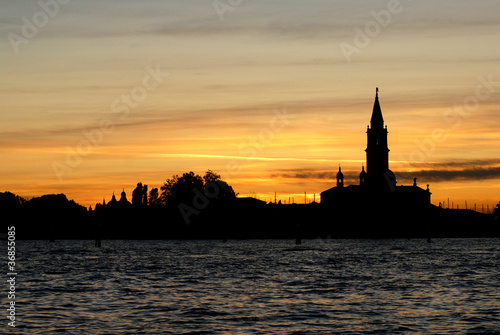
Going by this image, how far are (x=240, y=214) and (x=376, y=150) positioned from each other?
Answer: 29685 mm

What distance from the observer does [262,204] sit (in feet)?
584

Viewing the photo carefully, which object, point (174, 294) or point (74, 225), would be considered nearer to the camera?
point (174, 294)

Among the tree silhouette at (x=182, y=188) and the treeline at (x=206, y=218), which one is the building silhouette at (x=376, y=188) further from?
the tree silhouette at (x=182, y=188)

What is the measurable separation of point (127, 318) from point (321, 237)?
479 ft

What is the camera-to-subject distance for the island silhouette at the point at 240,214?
167 metres

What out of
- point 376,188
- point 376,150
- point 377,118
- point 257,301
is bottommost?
point 257,301

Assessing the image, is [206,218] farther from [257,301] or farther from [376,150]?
[257,301]

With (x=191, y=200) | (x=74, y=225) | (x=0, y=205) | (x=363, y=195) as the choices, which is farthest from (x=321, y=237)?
(x=0, y=205)

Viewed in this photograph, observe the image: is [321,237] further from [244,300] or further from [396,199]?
[244,300]

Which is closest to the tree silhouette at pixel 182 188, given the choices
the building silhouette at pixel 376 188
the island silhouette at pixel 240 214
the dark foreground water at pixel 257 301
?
the island silhouette at pixel 240 214

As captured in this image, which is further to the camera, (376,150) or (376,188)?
(376,188)

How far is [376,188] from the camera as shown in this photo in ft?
572

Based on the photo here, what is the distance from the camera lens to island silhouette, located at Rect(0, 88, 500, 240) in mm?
167125

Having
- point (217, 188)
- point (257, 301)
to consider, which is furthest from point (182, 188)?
point (257, 301)
